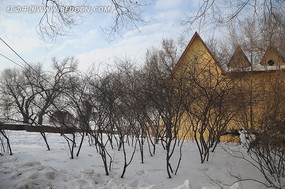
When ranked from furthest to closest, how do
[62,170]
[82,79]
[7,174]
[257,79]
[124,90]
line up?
1. [257,79]
2. [82,79]
3. [124,90]
4. [62,170]
5. [7,174]

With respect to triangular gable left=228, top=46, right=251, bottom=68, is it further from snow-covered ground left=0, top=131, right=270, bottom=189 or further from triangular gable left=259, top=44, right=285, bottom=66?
snow-covered ground left=0, top=131, right=270, bottom=189

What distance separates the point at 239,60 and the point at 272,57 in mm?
1206

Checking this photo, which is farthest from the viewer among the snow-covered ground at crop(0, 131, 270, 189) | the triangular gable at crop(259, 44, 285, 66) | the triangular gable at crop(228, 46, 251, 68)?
the triangular gable at crop(228, 46, 251, 68)

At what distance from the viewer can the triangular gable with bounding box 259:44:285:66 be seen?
6.21m

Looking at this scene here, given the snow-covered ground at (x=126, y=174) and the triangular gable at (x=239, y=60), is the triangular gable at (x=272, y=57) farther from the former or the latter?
the snow-covered ground at (x=126, y=174)

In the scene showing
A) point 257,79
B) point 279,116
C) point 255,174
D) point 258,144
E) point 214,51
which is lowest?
point 255,174

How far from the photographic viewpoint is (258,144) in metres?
3.53

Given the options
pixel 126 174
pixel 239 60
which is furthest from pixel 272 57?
pixel 126 174

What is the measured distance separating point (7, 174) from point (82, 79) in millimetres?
3726

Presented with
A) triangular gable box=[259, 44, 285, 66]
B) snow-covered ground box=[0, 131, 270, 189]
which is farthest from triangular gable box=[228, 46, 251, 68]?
snow-covered ground box=[0, 131, 270, 189]

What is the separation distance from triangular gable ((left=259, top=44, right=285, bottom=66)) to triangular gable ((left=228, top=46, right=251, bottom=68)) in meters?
0.64

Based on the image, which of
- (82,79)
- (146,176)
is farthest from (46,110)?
(146,176)

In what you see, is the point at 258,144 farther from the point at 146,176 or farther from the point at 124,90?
the point at 124,90

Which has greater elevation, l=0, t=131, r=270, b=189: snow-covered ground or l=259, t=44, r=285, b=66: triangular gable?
l=259, t=44, r=285, b=66: triangular gable
